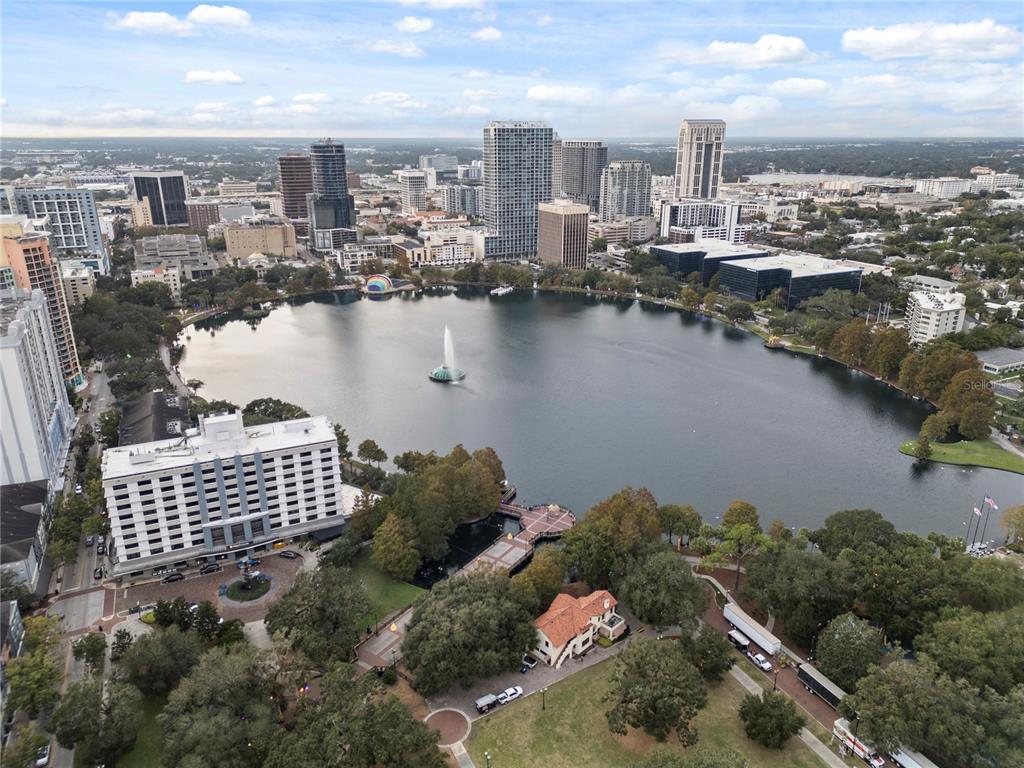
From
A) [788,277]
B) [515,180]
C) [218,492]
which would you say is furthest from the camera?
[515,180]

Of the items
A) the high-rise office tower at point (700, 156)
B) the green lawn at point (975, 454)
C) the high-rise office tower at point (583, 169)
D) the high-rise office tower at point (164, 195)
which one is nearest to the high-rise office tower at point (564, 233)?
the high-rise office tower at point (583, 169)

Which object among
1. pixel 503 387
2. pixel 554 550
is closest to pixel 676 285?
pixel 503 387

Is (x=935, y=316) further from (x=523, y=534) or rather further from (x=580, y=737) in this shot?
(x=580, y=737)

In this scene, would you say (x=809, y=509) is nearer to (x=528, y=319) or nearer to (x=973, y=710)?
(x=973, y=710)

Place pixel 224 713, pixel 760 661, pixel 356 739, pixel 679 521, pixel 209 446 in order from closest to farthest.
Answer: pixel 356 739 → pixel 224 713 → pixel 760 661 → pixel 209 446 → pixel 679 521

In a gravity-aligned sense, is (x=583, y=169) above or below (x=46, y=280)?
above

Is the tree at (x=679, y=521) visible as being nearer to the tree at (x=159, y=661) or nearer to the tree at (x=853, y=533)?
the tree at (x=853, y=533)

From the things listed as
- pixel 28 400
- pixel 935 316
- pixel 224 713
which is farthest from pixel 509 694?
pixel 935 316
